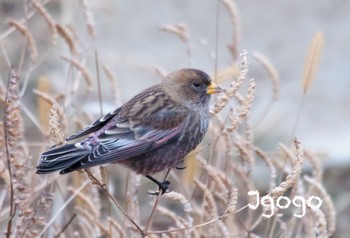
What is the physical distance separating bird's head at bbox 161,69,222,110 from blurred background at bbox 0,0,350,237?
2.76 metres

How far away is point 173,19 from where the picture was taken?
695 centimetres

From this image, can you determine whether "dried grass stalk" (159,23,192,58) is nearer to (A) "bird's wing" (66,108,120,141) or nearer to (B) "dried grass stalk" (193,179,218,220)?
(A) "bird's wing" (66,108,120,141)

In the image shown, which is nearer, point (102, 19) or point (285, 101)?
point (285, 101)

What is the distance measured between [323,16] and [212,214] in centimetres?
414

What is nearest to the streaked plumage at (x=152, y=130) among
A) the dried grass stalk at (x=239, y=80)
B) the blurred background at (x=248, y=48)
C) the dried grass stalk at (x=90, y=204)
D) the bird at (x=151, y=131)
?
the bird at (x=151, y=131)

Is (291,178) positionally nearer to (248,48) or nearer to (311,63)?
(311,63)

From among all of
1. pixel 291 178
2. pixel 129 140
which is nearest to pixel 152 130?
pixel 129 140

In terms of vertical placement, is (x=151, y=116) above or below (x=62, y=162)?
above

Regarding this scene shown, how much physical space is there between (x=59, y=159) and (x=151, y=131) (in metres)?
0.48

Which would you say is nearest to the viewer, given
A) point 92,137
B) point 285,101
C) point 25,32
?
point 92,137

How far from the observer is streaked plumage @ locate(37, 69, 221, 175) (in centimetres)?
278

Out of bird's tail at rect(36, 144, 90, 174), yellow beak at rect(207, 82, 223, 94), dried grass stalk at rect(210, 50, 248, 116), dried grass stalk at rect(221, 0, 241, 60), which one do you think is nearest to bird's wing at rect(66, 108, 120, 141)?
bird's tail at rect(36, 144, 90, 174)

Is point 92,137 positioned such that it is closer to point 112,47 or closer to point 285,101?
point 285,101

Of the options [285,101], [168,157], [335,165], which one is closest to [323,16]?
[285,101]
